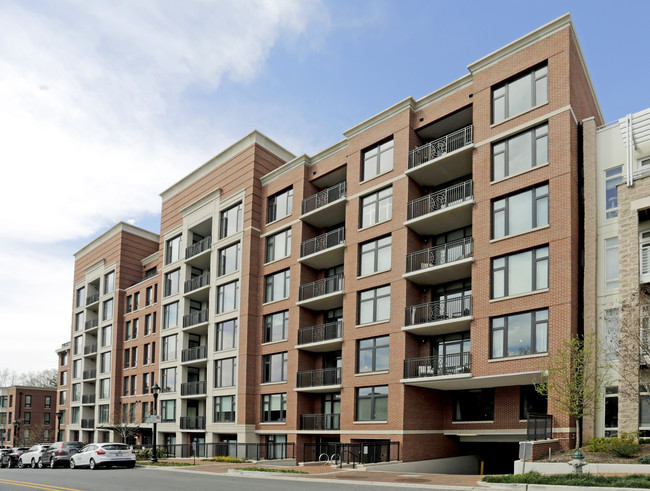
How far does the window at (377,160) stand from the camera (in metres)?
34.8

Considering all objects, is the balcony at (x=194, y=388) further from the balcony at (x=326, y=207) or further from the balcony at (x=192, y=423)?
the balcony at (x=326, y=207)

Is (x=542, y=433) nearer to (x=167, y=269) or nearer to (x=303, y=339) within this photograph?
(x=303, y=339)

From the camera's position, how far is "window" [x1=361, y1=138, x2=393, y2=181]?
1368 inches

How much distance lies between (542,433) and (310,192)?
70.3 ft

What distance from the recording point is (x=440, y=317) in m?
31.4

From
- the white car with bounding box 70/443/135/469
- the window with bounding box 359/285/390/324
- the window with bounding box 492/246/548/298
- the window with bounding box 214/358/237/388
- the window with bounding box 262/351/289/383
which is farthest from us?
the window with bounding box 214/358/237/388

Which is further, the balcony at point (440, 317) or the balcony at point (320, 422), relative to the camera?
the balcony at point (320, 422)

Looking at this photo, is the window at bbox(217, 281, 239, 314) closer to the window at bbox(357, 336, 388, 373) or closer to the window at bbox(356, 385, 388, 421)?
the window at bbox(357, 336, 388, 373)

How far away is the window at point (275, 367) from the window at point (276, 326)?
1081mm

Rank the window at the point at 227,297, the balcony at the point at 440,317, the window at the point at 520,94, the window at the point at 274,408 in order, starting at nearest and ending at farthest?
the window at the point at 520,94
the balcony at the point at 440,317
the window at the point at 274,408
the window at the point at 227,297

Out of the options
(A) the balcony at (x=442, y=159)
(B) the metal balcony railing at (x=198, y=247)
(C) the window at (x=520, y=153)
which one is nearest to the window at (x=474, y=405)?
(C) the window at (x=520, y=153)

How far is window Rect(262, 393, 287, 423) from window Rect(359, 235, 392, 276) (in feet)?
32.7

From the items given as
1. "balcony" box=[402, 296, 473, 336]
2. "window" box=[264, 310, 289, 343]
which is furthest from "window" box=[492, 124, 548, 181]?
"window" box=[264, 310, 289, 343]

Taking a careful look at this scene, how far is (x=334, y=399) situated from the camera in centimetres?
3703
